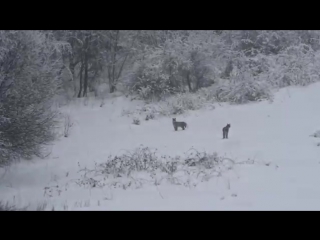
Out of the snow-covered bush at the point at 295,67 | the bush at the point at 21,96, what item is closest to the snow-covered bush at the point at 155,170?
the bush at the point at 21,96

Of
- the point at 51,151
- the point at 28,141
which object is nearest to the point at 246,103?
the point at 51,151

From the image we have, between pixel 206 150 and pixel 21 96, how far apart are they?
17.3 feet

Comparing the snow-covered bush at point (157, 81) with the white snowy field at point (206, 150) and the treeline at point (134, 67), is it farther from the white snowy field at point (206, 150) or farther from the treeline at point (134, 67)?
the white snowy field at point (206, 150)

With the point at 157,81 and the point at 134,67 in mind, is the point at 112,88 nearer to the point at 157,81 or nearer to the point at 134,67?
the point at 134,67

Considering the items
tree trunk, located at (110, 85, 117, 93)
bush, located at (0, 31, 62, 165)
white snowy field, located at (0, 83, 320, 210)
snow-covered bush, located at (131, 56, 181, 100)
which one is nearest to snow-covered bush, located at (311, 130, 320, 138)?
white snowy field, located at (0, 83, 320, 210)

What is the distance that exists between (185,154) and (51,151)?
16.4 feet

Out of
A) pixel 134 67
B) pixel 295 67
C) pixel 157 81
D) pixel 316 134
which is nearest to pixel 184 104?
pixel 157 81

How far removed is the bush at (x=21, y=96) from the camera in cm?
850

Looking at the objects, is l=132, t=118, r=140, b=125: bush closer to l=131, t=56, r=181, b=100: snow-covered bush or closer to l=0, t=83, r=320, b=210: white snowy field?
l=0, t=83, r=320, b=210: white snowy field

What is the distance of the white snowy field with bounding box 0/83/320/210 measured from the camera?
6473mm

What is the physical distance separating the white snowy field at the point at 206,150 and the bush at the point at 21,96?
114cm

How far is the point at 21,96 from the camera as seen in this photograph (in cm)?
882

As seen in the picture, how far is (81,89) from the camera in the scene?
2039 cm

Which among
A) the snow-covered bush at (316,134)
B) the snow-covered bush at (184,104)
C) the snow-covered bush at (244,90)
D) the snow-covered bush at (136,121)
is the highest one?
the snow-covered bush at (244,90)
